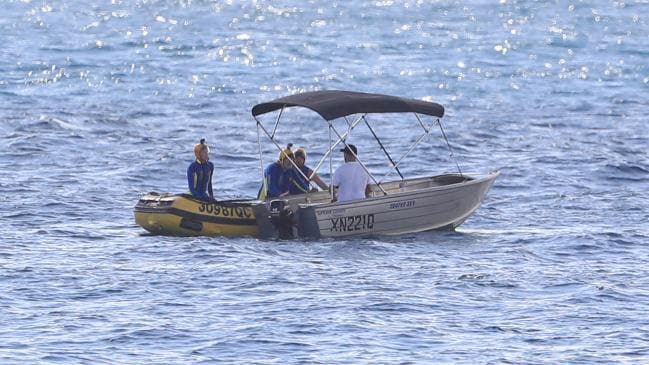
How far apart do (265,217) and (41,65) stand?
103 feet

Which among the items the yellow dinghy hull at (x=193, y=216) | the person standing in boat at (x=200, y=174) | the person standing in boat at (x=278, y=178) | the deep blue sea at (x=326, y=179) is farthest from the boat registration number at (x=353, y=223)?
the person standing in boat at (x=200, y=174)

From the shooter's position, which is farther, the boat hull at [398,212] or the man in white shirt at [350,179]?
the man in white shirt at [350,179]

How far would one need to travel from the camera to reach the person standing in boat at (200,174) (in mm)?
25250

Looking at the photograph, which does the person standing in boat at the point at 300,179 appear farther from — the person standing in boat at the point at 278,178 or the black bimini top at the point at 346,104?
the black bimini top at the point at 346,104

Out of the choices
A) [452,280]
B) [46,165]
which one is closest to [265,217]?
[452,280]

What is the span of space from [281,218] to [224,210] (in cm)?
96

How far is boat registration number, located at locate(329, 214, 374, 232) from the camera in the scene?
82.9 feet

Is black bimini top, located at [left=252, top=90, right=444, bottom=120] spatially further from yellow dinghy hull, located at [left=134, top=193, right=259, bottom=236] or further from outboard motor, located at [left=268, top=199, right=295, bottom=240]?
yellow dinghy hull, located at [left=134, top=193, right=259, bottom=236]

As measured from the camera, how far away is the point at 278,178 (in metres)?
26.4

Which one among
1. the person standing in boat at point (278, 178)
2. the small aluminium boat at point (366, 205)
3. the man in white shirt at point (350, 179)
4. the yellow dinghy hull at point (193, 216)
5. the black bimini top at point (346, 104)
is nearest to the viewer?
the yellow dinghy hull at point (193, 216)

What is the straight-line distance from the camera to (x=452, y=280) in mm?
22156

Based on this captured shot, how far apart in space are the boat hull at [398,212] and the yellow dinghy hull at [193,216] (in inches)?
38.4

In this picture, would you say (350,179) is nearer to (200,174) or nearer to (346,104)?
(346,104)

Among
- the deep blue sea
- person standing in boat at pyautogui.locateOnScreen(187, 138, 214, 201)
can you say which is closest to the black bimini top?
person standing in boat at pyautogui.locateOnScreen(187, 138, 214, 201)
